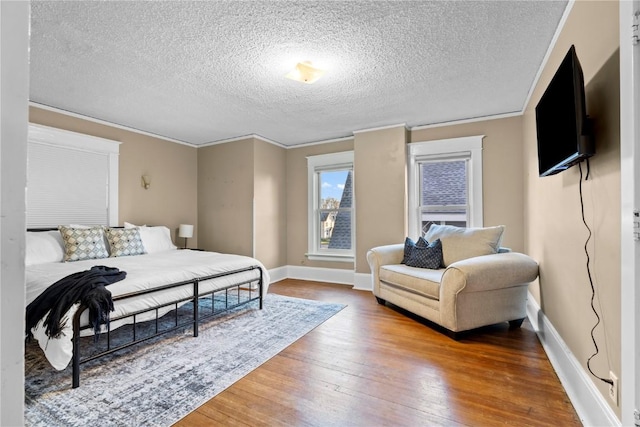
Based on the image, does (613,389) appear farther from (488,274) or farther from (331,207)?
(331,207)

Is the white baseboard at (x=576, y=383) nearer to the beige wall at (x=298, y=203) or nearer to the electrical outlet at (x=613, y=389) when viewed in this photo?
the electrical outlet at (x=613, y=389)

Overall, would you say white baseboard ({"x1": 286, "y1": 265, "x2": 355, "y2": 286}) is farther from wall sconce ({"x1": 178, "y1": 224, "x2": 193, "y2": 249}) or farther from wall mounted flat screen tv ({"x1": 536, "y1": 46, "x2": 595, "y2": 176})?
wall mounted flat screen tv ({"x1": 536, "y1": 46, "x2": 595, "y2": 176})

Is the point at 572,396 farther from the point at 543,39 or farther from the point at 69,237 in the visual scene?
the point at 69,237

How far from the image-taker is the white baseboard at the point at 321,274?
515 centimetres

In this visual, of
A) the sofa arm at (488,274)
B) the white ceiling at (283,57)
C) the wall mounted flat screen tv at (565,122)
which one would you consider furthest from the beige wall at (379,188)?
the wall mounted flat screen tv at (565,122)

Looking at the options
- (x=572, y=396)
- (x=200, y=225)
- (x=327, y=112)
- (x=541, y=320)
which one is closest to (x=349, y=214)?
(x=327, y=112)

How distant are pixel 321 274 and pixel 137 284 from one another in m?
3.29

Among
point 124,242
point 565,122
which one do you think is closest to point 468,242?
point 565,122

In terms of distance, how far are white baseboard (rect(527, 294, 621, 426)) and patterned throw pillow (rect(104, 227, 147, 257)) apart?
424cm

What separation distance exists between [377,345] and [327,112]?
2770 mm

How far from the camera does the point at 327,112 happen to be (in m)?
3.98

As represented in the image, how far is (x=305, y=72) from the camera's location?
268 cm

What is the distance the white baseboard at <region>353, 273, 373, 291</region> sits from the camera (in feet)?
15.5

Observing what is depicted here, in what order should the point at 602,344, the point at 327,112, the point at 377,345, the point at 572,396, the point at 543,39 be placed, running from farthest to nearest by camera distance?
the point at 327,112 < the point at 377,345 < the point at 543,39 < the point at 572,396 < the point at 602,344
